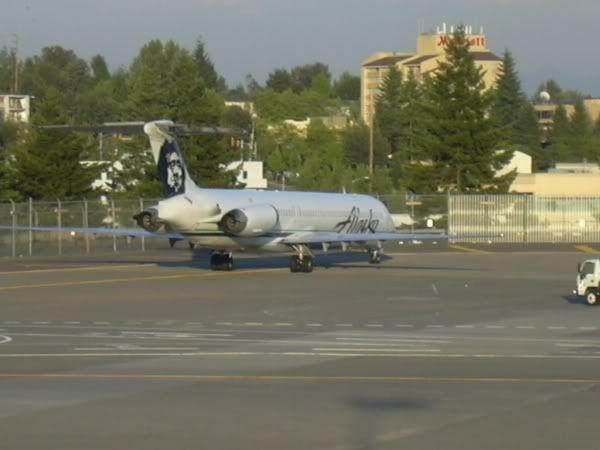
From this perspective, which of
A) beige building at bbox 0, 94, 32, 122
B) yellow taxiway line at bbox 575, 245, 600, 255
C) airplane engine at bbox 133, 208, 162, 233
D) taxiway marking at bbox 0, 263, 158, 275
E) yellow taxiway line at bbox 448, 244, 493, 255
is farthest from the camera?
beige building at bbox 0, 94, 32, 122

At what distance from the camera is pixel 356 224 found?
57.4 m

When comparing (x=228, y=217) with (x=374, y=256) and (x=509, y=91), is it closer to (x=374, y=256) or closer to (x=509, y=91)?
(x=374, y=256)

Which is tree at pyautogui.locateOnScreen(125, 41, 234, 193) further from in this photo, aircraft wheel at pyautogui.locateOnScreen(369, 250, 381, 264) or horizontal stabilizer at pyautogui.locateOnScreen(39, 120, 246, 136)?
horizontal stabilizer at pyautogui.locateOnScreen(39, 120, 246, 136)

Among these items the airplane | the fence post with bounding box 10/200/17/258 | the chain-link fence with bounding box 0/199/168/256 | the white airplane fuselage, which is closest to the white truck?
the airplane

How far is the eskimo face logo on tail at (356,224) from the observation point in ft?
185

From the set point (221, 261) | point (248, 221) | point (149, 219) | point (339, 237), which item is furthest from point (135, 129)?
point (339, 237)

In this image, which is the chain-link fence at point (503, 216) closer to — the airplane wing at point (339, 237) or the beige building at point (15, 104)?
the airplane wing at point (339, 237)

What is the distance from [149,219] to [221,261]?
4.65 m

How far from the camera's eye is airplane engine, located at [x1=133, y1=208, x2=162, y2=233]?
4784cm

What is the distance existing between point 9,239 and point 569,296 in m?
28.6

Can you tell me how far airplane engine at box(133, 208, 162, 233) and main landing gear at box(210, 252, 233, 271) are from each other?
3.99 metres

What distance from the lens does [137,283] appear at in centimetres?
4581

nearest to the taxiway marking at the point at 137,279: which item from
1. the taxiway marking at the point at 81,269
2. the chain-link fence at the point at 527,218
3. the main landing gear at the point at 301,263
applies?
the main landing gear at the point at 301,263

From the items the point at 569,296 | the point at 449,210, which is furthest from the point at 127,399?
the point at 449,210
